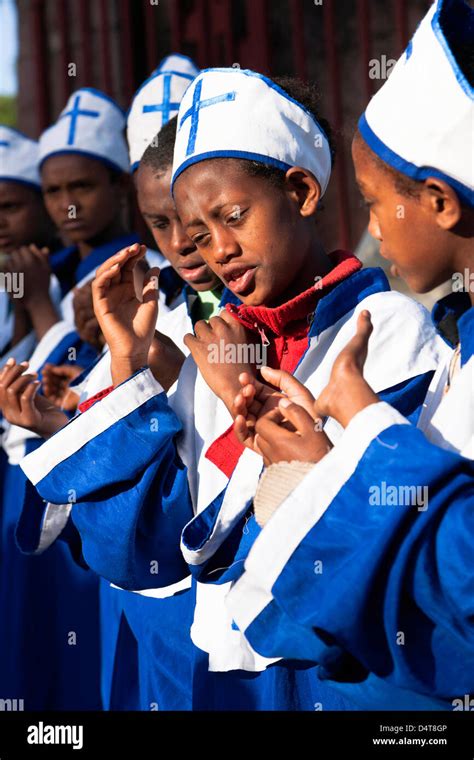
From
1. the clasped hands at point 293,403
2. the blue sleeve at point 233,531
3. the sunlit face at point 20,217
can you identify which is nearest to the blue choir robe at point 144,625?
the blue sleeve at point 233,531

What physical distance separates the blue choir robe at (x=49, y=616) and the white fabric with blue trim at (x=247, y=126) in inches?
64.7

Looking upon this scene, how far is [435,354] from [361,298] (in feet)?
0.70

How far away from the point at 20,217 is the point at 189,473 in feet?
8.91

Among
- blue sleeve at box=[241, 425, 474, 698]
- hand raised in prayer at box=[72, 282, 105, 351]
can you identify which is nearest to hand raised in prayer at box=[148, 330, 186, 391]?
blue sleeve at box=[241, 425, 474, 698]

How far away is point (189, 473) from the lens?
2.41m

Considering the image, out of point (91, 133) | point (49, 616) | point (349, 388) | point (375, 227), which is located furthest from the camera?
point (91, 133)

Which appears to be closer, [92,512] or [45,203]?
[92,512]

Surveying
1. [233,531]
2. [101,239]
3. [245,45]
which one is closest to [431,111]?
[233,531]

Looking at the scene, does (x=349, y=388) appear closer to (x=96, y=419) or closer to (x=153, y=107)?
(x=96, y=419)

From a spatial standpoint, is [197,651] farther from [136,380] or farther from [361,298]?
[361,298]

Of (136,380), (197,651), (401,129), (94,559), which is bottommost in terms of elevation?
(197,651)

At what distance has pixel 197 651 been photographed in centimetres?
247

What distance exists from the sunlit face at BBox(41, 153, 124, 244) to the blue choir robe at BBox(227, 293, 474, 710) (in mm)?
2765

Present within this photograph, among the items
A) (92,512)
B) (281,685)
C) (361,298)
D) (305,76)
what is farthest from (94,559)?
(305,76)
